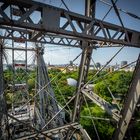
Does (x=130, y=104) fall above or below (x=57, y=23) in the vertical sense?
below

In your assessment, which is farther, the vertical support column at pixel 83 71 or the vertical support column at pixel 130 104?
the vertical support column at pixel 83 71

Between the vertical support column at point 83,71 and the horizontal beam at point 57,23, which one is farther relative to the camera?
the vertical support column at point 83,71

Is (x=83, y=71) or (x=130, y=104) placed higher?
(x=83, y=71)

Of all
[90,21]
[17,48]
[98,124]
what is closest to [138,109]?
[90,21]

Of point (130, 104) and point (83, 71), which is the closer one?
point (130, 104)

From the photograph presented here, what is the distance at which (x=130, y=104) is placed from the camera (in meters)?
4.16

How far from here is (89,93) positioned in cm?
517

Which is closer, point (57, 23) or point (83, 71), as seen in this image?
point (57, 23)

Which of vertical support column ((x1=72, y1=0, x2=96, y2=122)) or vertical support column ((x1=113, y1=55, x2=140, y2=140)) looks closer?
vertical support column ((x1=113, y1=55, x2=140, y2=140))

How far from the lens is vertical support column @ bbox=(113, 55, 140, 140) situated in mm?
4047

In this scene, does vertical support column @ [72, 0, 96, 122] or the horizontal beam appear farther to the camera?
vertical support column @ [72, 0, 96, 122]

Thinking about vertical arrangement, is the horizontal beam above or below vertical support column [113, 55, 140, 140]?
above

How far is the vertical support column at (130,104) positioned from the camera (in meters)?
4.05

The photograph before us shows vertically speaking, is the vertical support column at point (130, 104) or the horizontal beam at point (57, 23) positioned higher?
the horizontal beam at point (57, 23)
